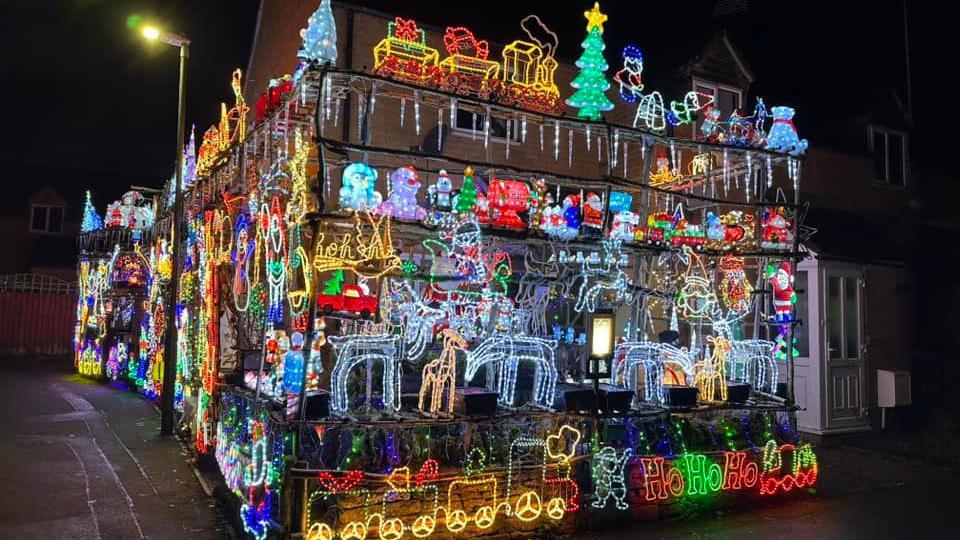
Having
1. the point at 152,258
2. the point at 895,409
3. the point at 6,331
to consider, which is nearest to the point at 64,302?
the point at 6,331

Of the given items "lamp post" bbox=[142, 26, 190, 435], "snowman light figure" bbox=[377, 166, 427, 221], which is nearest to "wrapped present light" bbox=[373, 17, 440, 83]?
"snowman light figure" bbox=[377, 166, 427, 221]

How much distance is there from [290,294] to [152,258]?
421 inches

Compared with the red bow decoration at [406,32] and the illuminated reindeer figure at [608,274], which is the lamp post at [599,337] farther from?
the red bow decoration at [406,32]

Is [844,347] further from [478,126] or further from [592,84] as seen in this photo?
[478,126]

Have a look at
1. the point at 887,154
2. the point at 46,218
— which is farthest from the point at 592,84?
the point at 46,218

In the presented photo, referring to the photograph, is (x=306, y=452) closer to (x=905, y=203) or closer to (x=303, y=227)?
(x=303, y=227)

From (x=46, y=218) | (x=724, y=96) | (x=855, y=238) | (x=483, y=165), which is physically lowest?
(x=483, y=165)

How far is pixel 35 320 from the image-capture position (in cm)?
2680

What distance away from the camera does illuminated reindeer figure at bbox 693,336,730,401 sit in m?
9.35

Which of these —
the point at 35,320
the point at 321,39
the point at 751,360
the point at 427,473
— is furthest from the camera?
the point at 35,320

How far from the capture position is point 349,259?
708 centimetres

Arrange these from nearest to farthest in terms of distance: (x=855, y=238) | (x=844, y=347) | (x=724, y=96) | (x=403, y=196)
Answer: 1. (x=403, y=196)
2. (x=844, y=347)
3. (x=855, y=238)
4. (x=724, y=96)

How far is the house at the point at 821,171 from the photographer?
46.2 ft

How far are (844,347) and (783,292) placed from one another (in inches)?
224
